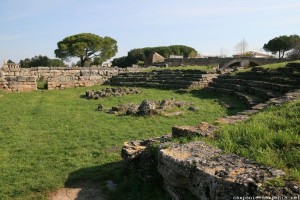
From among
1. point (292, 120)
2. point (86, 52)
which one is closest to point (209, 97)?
point (292, 120)

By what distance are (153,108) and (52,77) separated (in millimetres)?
12498

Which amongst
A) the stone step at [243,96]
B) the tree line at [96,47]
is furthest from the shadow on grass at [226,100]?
the tree line at [96,47]

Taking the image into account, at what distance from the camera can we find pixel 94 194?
549 centimetres

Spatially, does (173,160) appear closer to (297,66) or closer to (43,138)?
(43,138)

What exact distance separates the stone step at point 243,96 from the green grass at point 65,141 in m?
1.20

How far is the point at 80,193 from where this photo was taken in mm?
5547

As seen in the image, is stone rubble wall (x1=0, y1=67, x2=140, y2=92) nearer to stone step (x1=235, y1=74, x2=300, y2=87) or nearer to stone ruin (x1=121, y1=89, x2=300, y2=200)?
stone step (x1=235, y1=74, x2=300, y2=87)

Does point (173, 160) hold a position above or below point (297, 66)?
below

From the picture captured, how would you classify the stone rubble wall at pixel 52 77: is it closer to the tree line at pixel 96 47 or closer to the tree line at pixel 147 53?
the tree line at pixel 96 47

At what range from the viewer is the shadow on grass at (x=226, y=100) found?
12.1 metres

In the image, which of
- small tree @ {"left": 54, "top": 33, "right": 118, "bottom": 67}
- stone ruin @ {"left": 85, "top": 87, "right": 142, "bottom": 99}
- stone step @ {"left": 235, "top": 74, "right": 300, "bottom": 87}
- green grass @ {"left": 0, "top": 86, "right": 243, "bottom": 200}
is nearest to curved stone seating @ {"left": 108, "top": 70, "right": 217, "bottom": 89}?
stone step @ {"left": 235, "top": 74, "right": 300, "bottom": 87}

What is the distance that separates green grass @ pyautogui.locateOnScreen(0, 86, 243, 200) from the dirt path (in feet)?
0.56

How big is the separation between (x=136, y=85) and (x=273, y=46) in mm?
43437

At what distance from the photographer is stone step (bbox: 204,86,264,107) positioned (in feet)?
40.6
